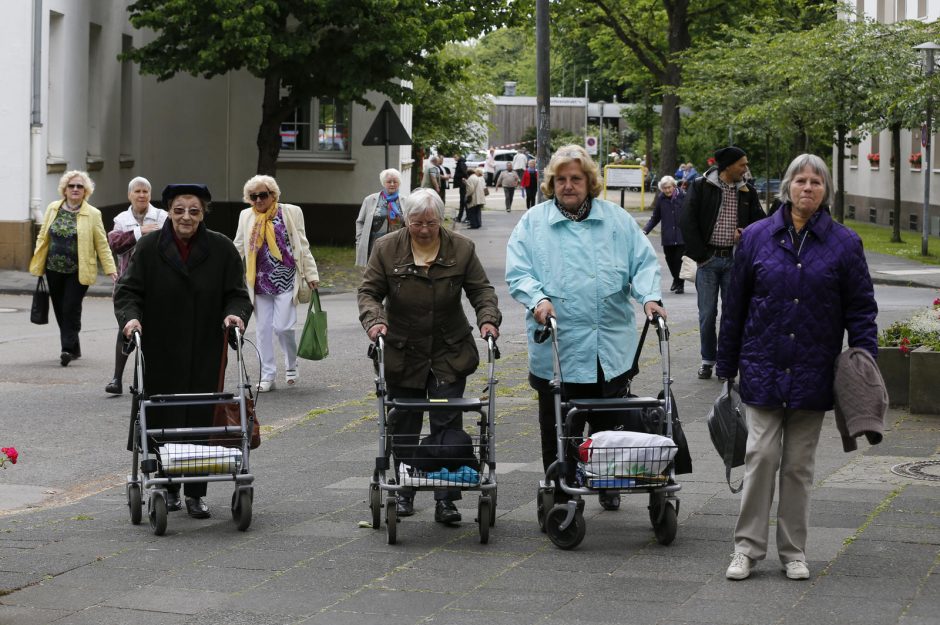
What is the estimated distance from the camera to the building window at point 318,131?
106 feet

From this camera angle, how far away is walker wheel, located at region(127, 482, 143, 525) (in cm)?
737

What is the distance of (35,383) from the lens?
43.1 feet

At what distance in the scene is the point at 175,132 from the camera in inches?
1247

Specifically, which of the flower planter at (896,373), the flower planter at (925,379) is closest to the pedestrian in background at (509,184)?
the flower planter at (896,373)

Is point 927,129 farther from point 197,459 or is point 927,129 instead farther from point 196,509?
point 197,459

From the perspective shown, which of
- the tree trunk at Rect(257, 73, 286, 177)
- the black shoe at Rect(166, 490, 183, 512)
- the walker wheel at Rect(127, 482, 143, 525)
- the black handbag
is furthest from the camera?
the tree trunk at Rect(257, 73, 286, 177)

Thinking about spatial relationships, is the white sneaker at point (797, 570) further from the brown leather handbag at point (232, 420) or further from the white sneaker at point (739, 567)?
the brown leather handbag at point (232, 420)

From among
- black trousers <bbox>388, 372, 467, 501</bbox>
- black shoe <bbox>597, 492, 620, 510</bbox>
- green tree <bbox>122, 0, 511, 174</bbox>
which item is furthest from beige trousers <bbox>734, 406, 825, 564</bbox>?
green tree <bbox>122, 0, 511, 174</bbox>

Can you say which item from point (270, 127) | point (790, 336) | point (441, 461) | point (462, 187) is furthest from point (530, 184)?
point (790, 336)

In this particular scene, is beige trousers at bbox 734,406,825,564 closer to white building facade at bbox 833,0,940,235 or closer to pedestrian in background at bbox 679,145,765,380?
pedestrian in background at bbox 679,145,765,380

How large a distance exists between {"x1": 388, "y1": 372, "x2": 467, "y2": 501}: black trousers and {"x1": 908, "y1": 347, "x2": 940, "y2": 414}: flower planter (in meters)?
4.39

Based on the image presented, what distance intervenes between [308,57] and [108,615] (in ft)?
70.6

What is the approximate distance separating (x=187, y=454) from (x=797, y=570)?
300 centimetres

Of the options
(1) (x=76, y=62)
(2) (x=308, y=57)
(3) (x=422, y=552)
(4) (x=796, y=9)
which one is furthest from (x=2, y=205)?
(4) (x=796, y=9)
